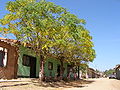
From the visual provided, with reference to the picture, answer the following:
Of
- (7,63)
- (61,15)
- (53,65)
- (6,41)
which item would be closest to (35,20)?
(61,15)

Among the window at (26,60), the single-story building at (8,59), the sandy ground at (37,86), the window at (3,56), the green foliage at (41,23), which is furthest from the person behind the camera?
the window at (26,60)

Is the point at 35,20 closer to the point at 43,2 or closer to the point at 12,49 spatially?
the point at 43,2

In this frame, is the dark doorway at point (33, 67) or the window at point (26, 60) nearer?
the window at point (26, 60)

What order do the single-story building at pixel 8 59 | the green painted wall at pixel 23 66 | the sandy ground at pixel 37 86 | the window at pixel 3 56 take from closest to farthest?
the sandy ground at pixel 37 86, the single-story building at pixel 8 59, the window at pixel 3 56, the green painted wall at pixel 23 66

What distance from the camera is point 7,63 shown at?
64.6ft

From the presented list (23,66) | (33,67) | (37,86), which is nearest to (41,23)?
(37,86)

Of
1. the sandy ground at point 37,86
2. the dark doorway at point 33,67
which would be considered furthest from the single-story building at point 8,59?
the dark doorway at point 33,67

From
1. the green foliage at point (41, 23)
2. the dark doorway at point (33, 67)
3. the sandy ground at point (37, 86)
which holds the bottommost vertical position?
the sandy ground at point (37, 86)

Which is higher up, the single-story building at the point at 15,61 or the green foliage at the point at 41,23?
the green foliage at the point at 41,23

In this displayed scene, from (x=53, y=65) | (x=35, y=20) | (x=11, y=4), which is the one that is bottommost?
(x=53, y=65)

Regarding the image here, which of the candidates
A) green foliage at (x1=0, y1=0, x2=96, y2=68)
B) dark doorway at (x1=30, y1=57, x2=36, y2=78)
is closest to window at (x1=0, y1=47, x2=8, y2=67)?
green foliage at (x1=0, y1=0, x2=96, y2=68)

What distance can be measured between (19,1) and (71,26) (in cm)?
481

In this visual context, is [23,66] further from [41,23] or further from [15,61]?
[41,23]

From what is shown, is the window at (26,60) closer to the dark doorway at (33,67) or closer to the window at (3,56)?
the dark doorway at (33,67)
